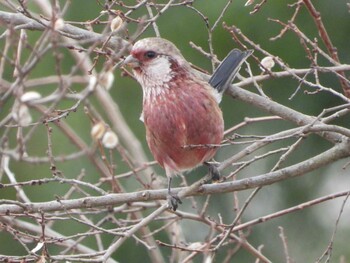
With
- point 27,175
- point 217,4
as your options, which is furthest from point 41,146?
point 217,4

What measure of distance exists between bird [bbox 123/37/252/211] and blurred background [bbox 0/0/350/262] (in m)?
3.23

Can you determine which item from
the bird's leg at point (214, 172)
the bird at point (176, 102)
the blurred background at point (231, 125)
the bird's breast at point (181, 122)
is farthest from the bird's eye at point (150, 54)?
the blurred background at point (231, 125)

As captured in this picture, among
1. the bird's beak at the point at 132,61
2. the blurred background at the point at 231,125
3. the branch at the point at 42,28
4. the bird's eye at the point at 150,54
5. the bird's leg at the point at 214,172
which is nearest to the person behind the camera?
the branch at the point at 42,28

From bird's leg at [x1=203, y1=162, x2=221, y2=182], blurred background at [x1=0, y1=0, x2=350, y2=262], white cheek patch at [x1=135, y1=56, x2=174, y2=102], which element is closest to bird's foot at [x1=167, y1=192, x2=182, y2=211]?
bird's leg at [x1=203, y1=162, x2=221, y2=182]

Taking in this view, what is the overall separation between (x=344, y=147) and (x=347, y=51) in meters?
5.37

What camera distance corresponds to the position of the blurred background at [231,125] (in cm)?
941

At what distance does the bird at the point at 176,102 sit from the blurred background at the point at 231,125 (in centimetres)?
323

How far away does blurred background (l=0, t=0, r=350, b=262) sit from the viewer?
9.41 metres

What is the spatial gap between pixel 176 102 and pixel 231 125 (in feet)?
15.2

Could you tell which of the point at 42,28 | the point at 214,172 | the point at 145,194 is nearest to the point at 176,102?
the point at 214,172

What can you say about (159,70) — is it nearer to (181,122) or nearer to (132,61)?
(132,61)

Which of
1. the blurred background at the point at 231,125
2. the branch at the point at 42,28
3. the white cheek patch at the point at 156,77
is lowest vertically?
the blurred background at the point at 231,125

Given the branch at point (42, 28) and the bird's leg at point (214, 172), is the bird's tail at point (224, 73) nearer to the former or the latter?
the bird's leg at point (214, 172)

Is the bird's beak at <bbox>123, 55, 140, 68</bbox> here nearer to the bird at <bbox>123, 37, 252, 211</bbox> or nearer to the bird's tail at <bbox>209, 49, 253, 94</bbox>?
the bird at <bbox>123, 37, 252, 211</bbox>
